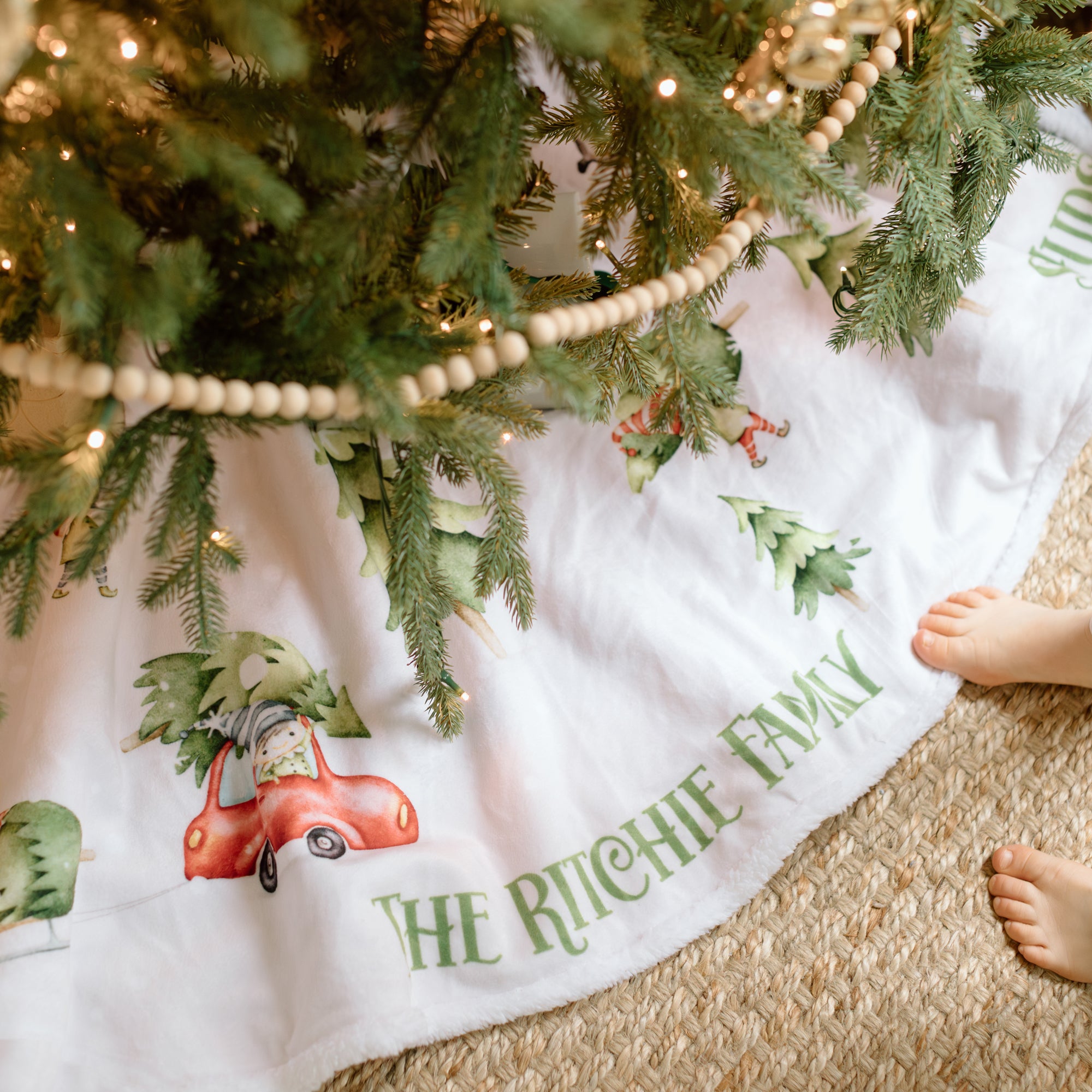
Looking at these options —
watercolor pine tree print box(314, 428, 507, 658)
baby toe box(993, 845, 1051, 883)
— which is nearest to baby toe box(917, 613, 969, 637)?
baby toe box(993, 845, 1051, 883)

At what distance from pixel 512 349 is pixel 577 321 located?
2.0 inches

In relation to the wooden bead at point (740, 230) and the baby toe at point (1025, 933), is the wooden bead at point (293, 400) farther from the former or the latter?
the baby toe at point (1025, 933)

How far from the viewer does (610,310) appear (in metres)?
0.52

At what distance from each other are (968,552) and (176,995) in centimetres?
87

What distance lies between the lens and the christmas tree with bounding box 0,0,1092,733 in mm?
410

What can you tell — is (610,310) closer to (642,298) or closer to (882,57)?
(642,298)

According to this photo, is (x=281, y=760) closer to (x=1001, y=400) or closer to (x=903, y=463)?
(x=903, y=463)

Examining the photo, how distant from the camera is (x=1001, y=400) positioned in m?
0.95

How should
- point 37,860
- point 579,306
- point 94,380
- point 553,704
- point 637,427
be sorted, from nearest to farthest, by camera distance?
1. point 94,380
2. point 579,306
3. point 37,860
4. point 553,704
5. point 637,427

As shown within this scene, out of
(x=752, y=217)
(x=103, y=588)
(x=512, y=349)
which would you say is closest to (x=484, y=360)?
(x=512, y=349)

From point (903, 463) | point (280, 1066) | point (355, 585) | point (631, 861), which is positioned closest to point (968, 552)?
point (903, 463)

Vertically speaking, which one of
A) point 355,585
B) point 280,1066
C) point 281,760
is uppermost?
point 355,585

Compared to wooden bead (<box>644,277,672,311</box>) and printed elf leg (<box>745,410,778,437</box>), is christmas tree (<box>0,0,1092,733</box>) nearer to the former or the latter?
wooden bead (<box>644,277,672,311</box>)

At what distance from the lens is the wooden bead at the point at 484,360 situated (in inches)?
18.7
